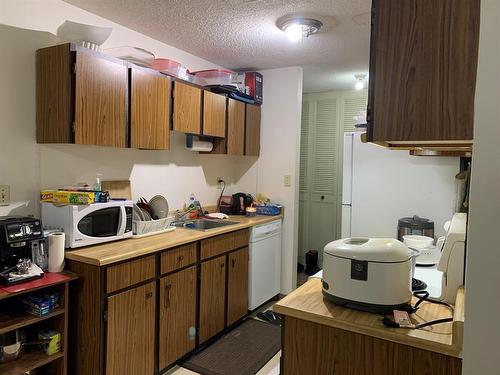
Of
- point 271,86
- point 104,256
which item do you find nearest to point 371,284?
point 104,256

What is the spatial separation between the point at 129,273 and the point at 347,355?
4.32 ft

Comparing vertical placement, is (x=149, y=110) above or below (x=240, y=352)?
above

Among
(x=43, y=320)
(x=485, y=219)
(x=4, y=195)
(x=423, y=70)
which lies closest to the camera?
(x=485, y=219)

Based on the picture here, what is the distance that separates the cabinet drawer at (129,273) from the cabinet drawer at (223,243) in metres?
0.53

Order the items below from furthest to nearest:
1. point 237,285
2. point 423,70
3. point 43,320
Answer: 1. point 237,285
2. point 43,320
3. point 423,70

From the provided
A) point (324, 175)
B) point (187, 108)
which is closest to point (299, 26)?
point (187, 108)

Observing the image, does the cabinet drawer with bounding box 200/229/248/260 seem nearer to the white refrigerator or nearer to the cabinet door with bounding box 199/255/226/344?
the cabinet door with bounding box 199/255/226/344

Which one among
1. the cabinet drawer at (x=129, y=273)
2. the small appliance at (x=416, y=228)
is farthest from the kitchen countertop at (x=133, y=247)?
the small appliance at (x=416, y=228)

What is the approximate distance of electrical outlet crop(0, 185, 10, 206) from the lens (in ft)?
6.82

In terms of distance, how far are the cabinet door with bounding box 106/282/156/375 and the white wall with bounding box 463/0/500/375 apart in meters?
1.83

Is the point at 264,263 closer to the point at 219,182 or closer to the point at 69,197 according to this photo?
the point at 219,182

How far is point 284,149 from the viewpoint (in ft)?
12.8

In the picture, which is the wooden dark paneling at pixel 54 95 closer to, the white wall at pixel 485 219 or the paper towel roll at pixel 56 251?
the paper towel roll at pixel 56 251

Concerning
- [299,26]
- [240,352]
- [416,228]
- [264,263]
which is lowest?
[240,352]
